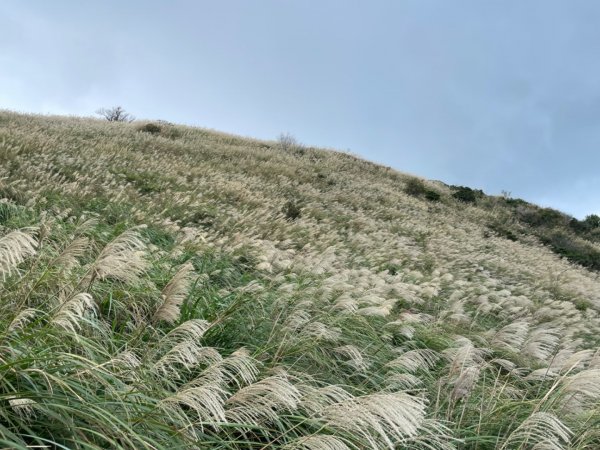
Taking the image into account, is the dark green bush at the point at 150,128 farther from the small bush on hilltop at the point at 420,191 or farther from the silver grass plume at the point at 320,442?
the silver grass plume at the point at 320,442

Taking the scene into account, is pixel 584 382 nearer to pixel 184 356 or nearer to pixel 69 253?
pixel 184 356

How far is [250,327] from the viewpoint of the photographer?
166 inches

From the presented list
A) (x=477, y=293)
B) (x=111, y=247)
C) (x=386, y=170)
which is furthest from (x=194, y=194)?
(x=386, y=170)

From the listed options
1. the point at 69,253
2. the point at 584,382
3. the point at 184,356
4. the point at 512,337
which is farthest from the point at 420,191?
the point at 184,356

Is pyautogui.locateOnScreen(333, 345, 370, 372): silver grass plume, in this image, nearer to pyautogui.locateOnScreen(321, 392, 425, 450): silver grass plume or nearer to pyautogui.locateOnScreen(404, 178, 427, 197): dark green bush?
pyautogui.locateOnScreen(321, 392, 425, 450): silver grass plume

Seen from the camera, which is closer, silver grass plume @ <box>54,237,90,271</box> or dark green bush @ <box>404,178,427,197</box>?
silver grass plume @ <box>54,237,90,271</box>

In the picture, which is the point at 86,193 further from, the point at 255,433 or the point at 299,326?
the point at 255,433

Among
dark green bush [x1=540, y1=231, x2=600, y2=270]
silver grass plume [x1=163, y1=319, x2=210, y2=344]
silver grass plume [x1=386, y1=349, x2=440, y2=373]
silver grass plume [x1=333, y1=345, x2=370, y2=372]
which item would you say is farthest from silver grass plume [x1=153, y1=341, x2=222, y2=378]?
dark green bush [x1=540, y1=231, x2=600, y2=270]

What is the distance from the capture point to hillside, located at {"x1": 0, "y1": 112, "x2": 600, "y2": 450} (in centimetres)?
227

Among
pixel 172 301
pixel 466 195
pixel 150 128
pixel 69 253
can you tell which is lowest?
pixel 172 301

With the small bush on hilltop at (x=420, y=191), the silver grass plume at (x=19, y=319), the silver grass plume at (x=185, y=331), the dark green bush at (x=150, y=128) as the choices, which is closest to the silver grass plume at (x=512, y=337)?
the silver grass plume at (x=185, y=331)

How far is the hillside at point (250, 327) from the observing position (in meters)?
2.27

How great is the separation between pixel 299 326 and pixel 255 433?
150cm

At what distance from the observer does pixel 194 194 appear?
11609 mm
